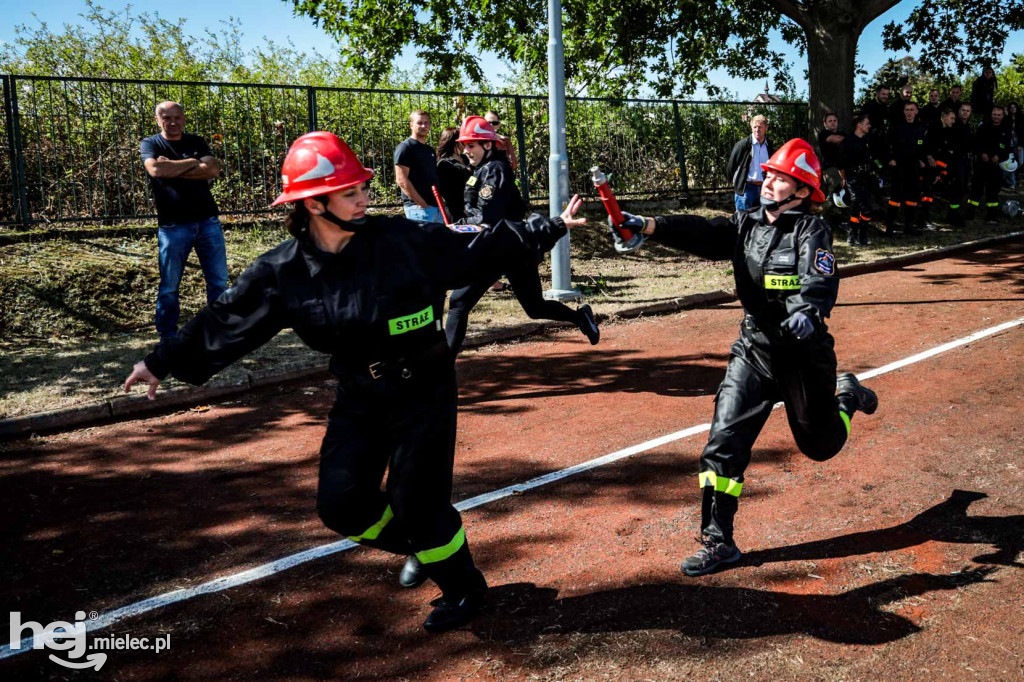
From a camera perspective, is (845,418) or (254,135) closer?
(845,418)

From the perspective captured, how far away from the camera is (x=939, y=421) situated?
6195mm

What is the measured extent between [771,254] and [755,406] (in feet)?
2.51

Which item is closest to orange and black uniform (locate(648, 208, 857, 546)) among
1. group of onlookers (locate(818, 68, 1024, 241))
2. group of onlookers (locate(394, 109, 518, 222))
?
group of onlookers (locate(394, 109, 518, 222))

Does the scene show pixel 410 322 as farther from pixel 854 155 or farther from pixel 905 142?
pixel 905 142

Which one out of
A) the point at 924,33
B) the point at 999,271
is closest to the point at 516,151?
the point at 999,271

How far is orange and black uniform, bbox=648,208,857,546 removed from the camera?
430cm

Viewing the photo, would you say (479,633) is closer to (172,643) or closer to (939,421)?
(172,643)

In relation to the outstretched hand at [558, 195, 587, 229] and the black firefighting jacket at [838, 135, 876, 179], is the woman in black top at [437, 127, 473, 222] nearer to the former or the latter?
the outstretched hand at [558, 195, 587, 229]

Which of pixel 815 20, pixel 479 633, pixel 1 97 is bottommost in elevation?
pixel 479 633

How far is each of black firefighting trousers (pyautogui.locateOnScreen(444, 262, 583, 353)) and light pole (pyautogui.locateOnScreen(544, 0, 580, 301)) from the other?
3.04 metres

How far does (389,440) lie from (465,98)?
40.6ft

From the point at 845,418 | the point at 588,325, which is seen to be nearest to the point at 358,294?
the point at 845,418

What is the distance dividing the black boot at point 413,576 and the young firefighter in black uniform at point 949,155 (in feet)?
53.3

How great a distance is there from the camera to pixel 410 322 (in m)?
3.64
